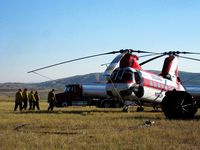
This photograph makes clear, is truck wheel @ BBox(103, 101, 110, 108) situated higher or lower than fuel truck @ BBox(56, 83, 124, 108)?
lower

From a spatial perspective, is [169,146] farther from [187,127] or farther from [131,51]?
[131,51]

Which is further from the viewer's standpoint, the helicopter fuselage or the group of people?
the group of people

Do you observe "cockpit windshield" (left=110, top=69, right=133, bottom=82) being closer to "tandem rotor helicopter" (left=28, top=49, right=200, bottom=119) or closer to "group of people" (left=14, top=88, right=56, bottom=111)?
"tandem rotor helicopter" (left=28, top=49, right=200, bottom=119)

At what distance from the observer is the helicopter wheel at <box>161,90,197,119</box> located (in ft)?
72.3

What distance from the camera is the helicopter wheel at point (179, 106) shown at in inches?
867

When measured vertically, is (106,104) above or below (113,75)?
below

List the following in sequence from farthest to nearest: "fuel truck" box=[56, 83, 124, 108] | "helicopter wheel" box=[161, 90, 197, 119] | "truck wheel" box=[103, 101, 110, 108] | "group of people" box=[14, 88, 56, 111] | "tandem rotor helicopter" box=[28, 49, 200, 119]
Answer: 1. "fuel truck" box=[56, 83, 124, 108]
2. "truck wheel" box=[103, 101, 110, 108]
3. "group of people" box=[14, 88, 56, 111]
4. "tandem rotor helicopter" box=[28, 49, 200, 119]
5. "helicopter wheel" box=[161, 90, 197, 119]

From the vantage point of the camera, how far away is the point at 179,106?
22.2 metres

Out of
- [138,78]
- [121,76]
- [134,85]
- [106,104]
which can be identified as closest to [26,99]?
[121,76]

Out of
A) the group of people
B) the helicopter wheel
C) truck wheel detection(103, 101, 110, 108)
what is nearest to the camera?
the helicopter wheel

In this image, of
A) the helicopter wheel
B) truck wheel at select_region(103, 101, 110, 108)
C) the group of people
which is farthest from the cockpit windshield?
A: truck wheel at select_region(103, 101, 110, 108)

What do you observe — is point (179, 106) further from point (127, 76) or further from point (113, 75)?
point (113, 75)

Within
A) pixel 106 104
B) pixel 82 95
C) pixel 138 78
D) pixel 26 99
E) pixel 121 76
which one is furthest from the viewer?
pixel 82 95

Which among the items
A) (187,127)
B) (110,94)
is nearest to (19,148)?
(187,127)
